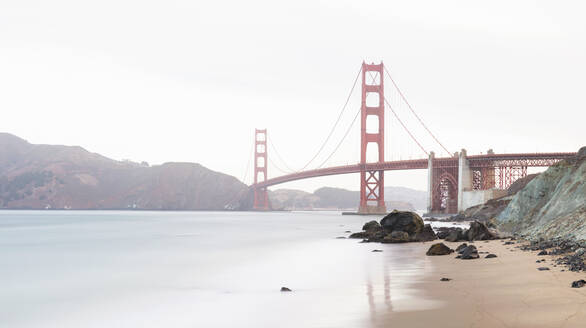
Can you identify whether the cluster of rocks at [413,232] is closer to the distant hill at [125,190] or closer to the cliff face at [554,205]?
the cliff face at [554,205]

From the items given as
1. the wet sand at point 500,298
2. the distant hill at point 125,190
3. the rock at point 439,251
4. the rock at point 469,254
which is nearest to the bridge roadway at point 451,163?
the rock at point 439,251

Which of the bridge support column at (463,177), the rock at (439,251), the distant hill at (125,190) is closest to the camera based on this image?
the rock at (439,251)

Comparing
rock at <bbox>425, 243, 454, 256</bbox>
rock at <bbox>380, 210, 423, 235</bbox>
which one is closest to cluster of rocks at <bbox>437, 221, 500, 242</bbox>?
rock at <bbox>380, 210, 423, 235</bbox>

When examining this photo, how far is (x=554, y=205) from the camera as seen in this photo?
22547 mm

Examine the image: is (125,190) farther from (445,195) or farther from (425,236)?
(425,236)

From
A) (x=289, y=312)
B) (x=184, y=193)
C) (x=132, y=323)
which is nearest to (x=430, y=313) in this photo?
(x=289, y=312)

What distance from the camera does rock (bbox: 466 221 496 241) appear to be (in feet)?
78.1

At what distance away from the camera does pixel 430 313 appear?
885 cm

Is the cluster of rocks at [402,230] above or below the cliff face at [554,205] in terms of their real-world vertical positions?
below

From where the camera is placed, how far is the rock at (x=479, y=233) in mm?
23792

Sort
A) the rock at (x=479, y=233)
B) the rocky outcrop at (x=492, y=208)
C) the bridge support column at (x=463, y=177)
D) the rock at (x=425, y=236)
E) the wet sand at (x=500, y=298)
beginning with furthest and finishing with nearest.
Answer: the bridge support column at (x=463, y=177)
the rocky outcrop at (x=492, y=208)
the rock at (x=425, y=236)
the rock at (x=479, y=233)
the wet sand at (x=500, y=298)

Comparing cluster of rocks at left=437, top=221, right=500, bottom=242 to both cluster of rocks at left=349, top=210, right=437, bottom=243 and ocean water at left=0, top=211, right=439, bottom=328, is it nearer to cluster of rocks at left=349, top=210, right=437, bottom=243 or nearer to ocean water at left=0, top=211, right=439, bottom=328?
cluster of rocks at left=349, top=210, right=437, bottom=243

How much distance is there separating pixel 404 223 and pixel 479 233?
15.1 ft

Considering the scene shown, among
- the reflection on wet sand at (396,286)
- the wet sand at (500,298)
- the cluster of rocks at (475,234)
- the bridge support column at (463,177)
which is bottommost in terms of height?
the reflection on wet sand at (396,286)
